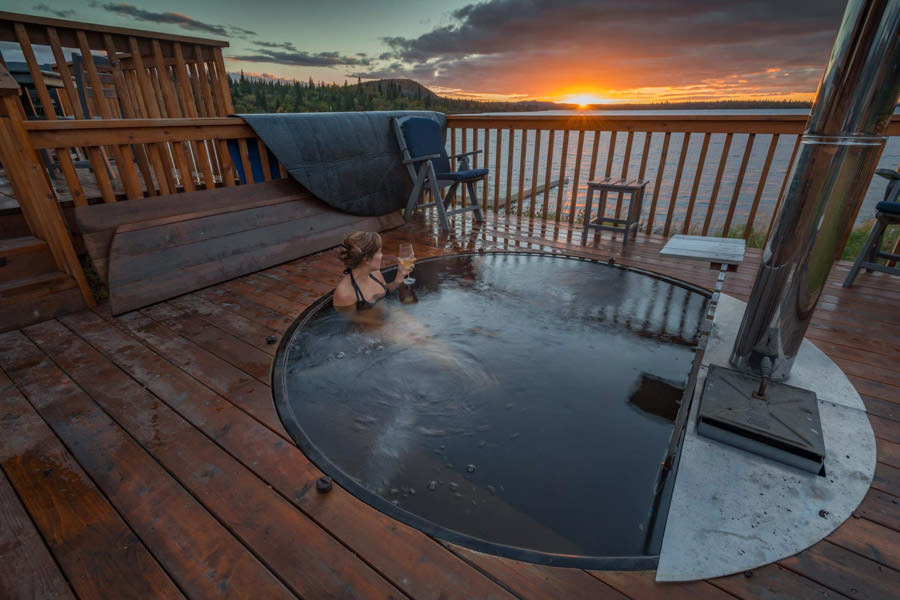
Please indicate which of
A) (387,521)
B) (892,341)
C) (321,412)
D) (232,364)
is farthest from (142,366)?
(892,341)

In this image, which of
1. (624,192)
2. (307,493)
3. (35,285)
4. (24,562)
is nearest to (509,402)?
(307,493)

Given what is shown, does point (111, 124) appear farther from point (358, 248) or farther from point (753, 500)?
point (753, 500)

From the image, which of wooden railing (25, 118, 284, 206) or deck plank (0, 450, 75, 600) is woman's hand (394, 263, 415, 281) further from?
deck plank (0, 450, 75, 600)

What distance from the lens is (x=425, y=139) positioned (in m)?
3.84

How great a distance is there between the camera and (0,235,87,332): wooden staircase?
6.84ft

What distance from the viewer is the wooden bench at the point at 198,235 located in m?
2.29

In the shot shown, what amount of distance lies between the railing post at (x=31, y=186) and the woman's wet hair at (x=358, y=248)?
5.12 feet

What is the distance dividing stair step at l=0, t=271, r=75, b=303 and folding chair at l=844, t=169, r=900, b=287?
4.71 meters

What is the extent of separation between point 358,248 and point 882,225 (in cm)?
317

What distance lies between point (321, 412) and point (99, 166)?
2073 mm

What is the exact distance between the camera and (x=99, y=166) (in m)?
2.27

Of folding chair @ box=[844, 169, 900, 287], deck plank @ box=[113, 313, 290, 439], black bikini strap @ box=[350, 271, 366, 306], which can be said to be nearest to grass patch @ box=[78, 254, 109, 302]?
deck plank @ box=[113, 313, 290, 439]

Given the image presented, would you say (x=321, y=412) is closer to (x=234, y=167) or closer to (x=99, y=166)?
(x=99, y=166)

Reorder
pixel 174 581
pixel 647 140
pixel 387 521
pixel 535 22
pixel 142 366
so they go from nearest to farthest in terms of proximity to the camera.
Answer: pixel 174 581
pixel 387 521
pixel 142 366
pixel 647 140
pixel 535 22
